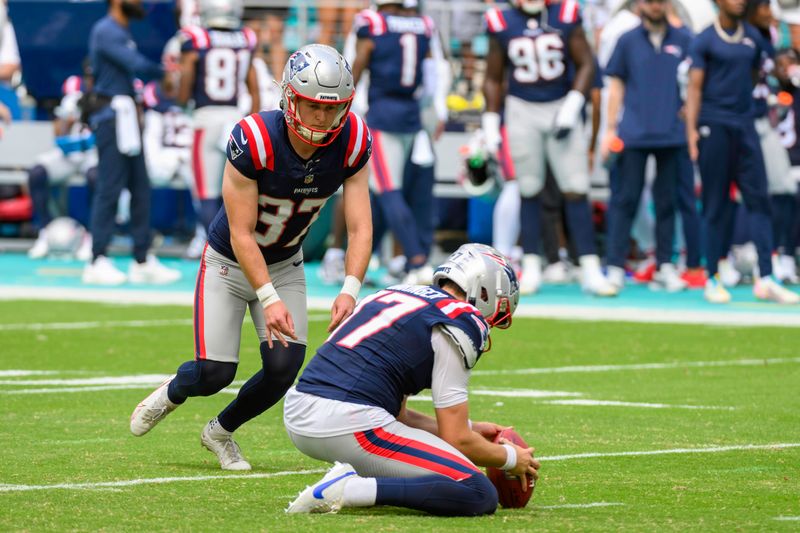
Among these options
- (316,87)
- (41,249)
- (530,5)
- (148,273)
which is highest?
(316,87)

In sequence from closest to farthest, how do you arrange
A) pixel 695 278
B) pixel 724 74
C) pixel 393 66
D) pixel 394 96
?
pixel 724 74 < pixel 393 66 < pixel 394 96 < pixel 695 278

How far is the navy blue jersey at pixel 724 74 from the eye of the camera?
14.1 m

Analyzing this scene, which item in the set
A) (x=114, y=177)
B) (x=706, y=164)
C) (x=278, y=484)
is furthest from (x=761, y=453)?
(x=114, y=177)

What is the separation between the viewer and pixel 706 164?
14.2m

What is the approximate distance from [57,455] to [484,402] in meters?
2.62

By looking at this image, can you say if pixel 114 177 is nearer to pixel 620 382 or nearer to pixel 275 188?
pixel 620 382

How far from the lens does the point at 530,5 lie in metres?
14.8

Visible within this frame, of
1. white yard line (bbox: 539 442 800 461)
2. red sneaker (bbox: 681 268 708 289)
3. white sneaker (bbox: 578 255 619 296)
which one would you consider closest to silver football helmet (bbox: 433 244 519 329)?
white yard line (bbox: 539 442 800 461)

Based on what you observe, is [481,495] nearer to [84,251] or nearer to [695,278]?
[695,278]

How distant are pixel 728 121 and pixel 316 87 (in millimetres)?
8374

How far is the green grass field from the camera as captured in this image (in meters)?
5.57

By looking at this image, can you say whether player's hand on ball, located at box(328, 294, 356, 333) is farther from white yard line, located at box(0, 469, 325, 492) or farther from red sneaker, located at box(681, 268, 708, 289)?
red sneaker, located at box(681, 268, 708, 289)

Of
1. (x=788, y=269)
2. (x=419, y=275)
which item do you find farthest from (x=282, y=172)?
(x=788, y=269)

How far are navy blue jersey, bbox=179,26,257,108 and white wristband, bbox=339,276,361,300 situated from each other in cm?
956
